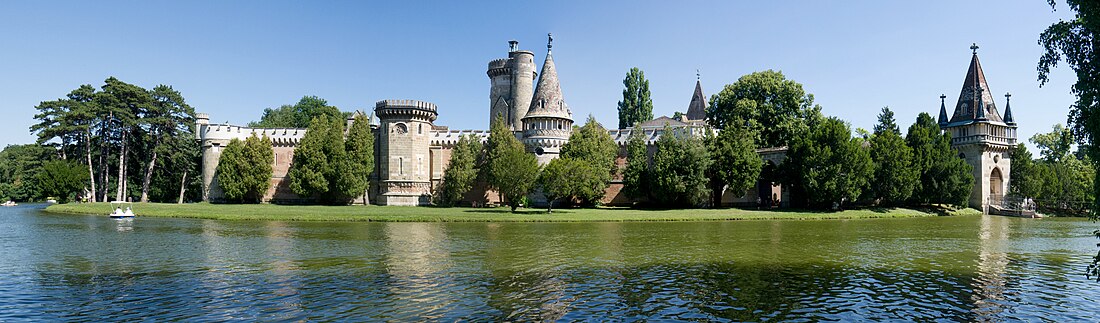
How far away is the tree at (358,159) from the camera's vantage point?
2046 inches

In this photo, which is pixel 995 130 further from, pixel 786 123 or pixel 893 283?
pixel 893 283

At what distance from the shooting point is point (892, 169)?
165ft

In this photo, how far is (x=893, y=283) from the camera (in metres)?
16.0

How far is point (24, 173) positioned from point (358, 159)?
43633mm

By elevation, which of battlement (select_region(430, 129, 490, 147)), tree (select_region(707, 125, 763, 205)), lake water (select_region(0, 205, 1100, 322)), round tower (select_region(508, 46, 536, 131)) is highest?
round tower (select_region(508, 46, 536, 131))

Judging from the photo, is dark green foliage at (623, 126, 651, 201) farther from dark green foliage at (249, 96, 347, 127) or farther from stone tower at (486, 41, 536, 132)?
dark green foliage at (249, 96, 347, 127)

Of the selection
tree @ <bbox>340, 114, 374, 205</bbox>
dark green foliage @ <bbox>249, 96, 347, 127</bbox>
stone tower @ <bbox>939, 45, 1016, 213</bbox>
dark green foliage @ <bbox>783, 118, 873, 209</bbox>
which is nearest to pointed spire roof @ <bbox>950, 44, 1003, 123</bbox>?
stone tower @ <bbox>939, 45, 1016, 213</bbox>

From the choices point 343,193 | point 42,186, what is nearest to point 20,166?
point 42,186

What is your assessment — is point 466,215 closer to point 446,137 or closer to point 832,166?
point 446,137

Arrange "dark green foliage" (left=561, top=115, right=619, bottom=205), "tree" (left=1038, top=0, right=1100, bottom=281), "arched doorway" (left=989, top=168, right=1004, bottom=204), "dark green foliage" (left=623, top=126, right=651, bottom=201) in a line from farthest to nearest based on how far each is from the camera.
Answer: "arched doorway" (left=989, top=168, right=1004, bottom=204)
"dark green foliage" (left=623, top=126, right=651, bottom=201)
"dark green foliage" (left=561, top=115, right=619, bottom=205)
"tree" (left=1038, top=0, right=1100, bottom=281)

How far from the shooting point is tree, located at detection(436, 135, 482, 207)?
51906 mm

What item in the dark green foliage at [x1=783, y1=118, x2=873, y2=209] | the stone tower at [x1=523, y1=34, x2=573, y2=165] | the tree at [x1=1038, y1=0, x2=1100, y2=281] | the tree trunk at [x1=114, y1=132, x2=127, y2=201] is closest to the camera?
the tree at [x1=1038, y1=0, x2=1100, y2=281]

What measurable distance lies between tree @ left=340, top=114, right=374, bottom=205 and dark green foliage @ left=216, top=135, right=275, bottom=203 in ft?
22.6

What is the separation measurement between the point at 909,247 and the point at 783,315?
14.9m
